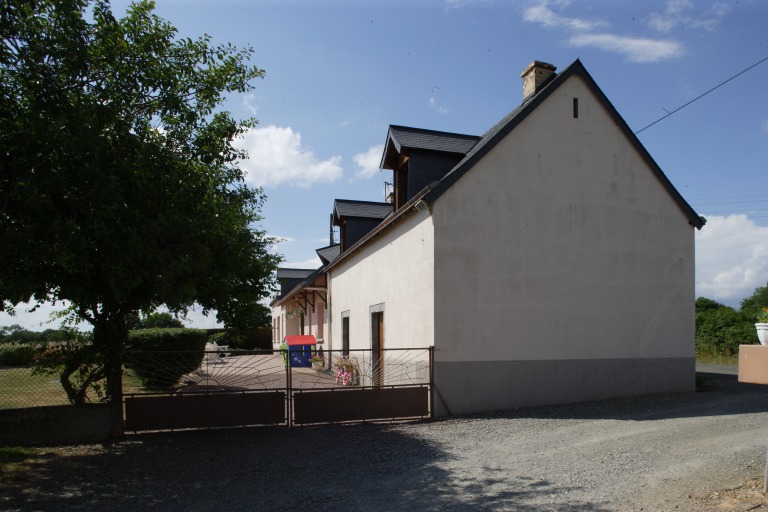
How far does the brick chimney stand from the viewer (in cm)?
1460

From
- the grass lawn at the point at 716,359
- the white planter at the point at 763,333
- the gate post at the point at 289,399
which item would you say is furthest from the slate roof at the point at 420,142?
the grass lawn at the point at 716,359

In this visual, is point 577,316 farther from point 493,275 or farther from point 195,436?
point 195,436

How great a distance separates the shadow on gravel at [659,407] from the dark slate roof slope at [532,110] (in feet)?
13.6

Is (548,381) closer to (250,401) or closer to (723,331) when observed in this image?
(250,401)

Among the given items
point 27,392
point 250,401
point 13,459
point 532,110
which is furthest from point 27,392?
point 532,110

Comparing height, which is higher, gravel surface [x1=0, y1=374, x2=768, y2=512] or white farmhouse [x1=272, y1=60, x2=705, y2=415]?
white farmhouse [x1=272, y1=60, x2=705, y2=415]

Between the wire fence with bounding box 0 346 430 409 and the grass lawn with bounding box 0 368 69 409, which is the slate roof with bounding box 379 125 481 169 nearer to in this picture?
the wire fence with bounding box 0 346 430 409

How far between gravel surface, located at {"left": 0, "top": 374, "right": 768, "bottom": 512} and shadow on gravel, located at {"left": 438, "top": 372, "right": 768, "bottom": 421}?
0.42 feet

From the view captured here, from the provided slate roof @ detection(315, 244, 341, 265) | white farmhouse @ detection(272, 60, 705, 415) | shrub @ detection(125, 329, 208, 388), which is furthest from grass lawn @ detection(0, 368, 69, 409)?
slate roof @ detection(315, 244, 341, 265)

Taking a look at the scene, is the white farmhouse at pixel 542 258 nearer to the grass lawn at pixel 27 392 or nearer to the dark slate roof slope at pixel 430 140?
the dark slate roof slope at pixel 430 140

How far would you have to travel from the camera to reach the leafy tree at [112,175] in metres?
6.83

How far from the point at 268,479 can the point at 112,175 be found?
13.7 ft

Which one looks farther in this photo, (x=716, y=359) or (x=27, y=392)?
(x=716, y=359)

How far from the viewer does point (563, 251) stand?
501 inches
